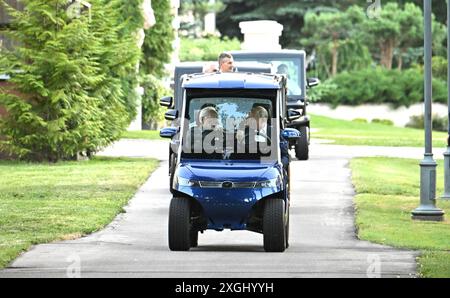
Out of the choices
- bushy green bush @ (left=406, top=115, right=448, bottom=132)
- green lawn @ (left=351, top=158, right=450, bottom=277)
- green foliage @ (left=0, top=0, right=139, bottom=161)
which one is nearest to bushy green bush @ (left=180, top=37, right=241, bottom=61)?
bushy green bush @ (left=406, top=115, right=448, bottom=132)

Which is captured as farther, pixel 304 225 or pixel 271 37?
pixel 271 37

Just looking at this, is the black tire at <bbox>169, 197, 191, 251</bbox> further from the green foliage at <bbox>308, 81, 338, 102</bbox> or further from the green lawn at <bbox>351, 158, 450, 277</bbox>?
the green foliage at <bbox>308, 81, 338, 102</bbox>

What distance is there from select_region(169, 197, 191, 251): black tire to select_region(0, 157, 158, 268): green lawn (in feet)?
5.13

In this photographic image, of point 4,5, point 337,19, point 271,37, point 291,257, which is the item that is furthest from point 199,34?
point 291,257

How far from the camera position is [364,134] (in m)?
43.7

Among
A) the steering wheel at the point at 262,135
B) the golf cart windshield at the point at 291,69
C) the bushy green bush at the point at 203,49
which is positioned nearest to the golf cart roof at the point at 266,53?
the golf cart windshield at the point at 291,69

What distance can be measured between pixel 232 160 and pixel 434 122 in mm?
41024

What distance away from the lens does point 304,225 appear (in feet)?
62.6

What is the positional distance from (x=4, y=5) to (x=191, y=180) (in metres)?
13.7

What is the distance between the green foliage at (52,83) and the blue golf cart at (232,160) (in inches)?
466

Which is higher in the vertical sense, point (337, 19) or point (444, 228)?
point (337, 19)

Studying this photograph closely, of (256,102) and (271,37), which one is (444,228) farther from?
(271,37)
